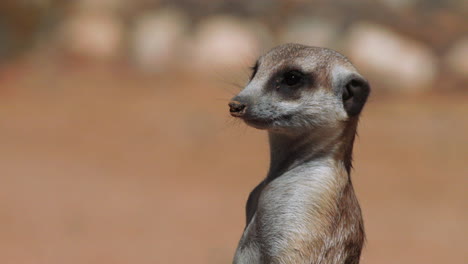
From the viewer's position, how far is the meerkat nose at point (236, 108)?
8.90 feet

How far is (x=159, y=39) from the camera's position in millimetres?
11930

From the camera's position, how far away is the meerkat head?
2826 mm

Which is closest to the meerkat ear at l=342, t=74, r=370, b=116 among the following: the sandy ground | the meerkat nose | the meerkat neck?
the meerkat neck

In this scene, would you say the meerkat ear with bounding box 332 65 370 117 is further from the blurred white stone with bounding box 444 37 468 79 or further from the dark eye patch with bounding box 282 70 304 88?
the blurred white stone with bounding box 444 37 468 79

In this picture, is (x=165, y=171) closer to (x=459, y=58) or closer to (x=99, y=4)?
(x=99, y=4)

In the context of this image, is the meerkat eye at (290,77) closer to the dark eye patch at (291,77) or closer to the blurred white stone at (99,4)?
Answer: the dark eye patch at (291,77)

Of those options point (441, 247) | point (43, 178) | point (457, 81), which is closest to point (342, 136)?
point (441, 247)

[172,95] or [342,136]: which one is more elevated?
[342,136]

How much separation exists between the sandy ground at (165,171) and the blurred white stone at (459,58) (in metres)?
0.68

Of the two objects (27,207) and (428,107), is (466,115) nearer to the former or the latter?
(428,107)

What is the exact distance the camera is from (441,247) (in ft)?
22.9

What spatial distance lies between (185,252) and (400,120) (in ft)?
14.4

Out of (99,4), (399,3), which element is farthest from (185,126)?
(399,3)

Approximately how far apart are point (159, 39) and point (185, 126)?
273cm
